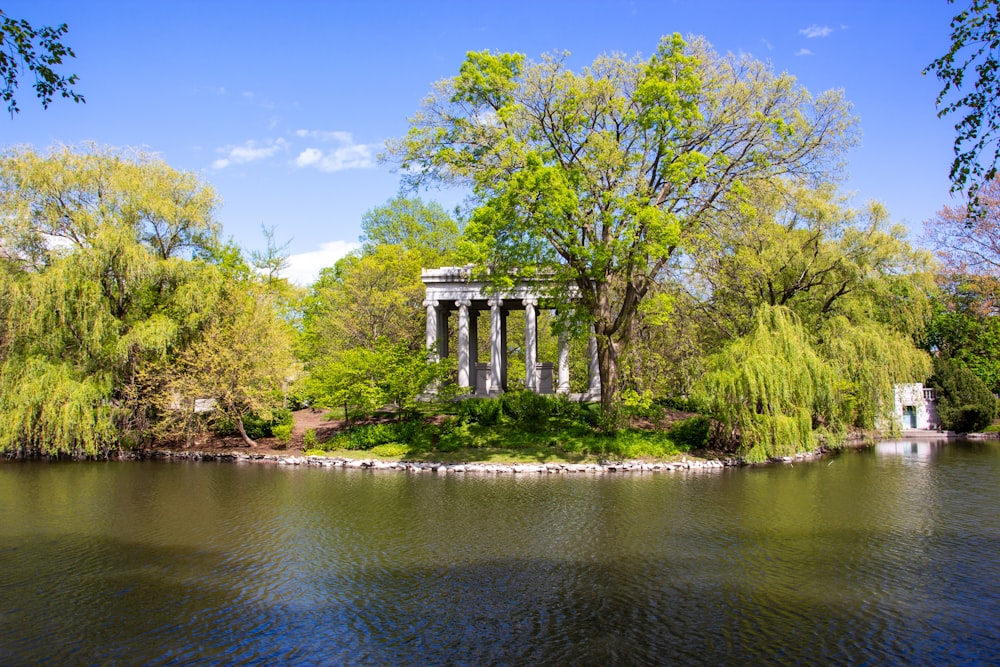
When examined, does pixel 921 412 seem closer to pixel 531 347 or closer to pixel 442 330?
pixel 531 347

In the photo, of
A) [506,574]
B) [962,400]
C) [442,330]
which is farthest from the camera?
[442,330]

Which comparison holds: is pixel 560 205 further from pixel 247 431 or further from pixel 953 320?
pixel 953 320

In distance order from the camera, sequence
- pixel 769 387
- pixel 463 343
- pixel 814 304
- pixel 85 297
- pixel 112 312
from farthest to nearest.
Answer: pixel 463 343 < pixel 814 304 < pixel 112 312 < pixel 85 297 < pixel 769 387

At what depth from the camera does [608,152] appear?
20.5 m

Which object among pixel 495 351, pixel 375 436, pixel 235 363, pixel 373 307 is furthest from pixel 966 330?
pixel 235 363

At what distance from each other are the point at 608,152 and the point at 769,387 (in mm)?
8511

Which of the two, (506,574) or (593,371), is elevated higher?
(593,371)

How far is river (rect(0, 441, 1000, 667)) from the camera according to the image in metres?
7.62

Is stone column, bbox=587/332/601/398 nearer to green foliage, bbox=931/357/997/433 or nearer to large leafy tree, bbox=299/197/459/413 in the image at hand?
large leafy tree, bbox=299/197/459/413

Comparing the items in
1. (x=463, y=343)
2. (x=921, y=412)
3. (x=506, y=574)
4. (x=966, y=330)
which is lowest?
(x=506, y=574)

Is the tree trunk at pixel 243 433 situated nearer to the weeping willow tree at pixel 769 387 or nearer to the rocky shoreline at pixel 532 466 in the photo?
the rocky shoreline at pixel 532 466

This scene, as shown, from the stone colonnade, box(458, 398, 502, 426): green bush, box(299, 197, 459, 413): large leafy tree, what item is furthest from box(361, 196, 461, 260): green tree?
Result: box(458, 398, 502, 426): green bush

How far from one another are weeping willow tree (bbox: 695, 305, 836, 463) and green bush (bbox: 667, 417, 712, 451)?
4.72 ft

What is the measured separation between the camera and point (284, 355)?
25.9 meters
